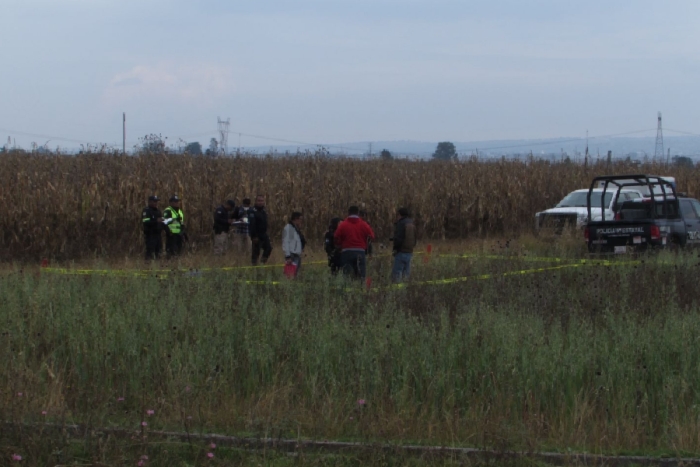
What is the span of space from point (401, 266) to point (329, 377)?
29.1 ft

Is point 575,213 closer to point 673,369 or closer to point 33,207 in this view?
point 33,207

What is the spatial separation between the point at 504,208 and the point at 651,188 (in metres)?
11.1

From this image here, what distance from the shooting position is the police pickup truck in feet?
67.6

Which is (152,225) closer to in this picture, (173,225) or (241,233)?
(173,225)

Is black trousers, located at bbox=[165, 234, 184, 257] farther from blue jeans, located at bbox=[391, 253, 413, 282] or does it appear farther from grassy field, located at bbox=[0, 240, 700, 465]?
grassy field, located at bbox=[0, 240, 700, 465]

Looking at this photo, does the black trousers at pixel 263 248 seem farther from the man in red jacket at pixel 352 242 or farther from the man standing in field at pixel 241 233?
the man in red jacket at pixel 352 242

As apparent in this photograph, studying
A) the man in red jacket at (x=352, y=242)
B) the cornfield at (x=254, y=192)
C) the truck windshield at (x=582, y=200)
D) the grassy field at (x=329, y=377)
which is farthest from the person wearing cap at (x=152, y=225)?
the truck windshield at (x=582, y=200)

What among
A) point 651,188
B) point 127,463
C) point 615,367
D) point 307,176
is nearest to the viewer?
point 127,463

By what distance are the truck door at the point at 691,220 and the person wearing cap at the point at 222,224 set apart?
10.9 meters

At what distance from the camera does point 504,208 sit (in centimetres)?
3234

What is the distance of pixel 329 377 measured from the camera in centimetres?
859

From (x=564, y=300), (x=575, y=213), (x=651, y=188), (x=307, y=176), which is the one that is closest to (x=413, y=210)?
(x=307, y=176)

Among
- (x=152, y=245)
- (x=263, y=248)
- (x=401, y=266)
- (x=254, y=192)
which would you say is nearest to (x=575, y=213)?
(x=254, y=192)

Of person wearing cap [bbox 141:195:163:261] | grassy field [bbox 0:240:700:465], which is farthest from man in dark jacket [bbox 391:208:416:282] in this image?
person wearing cap [bbox 141:195:163:261]
